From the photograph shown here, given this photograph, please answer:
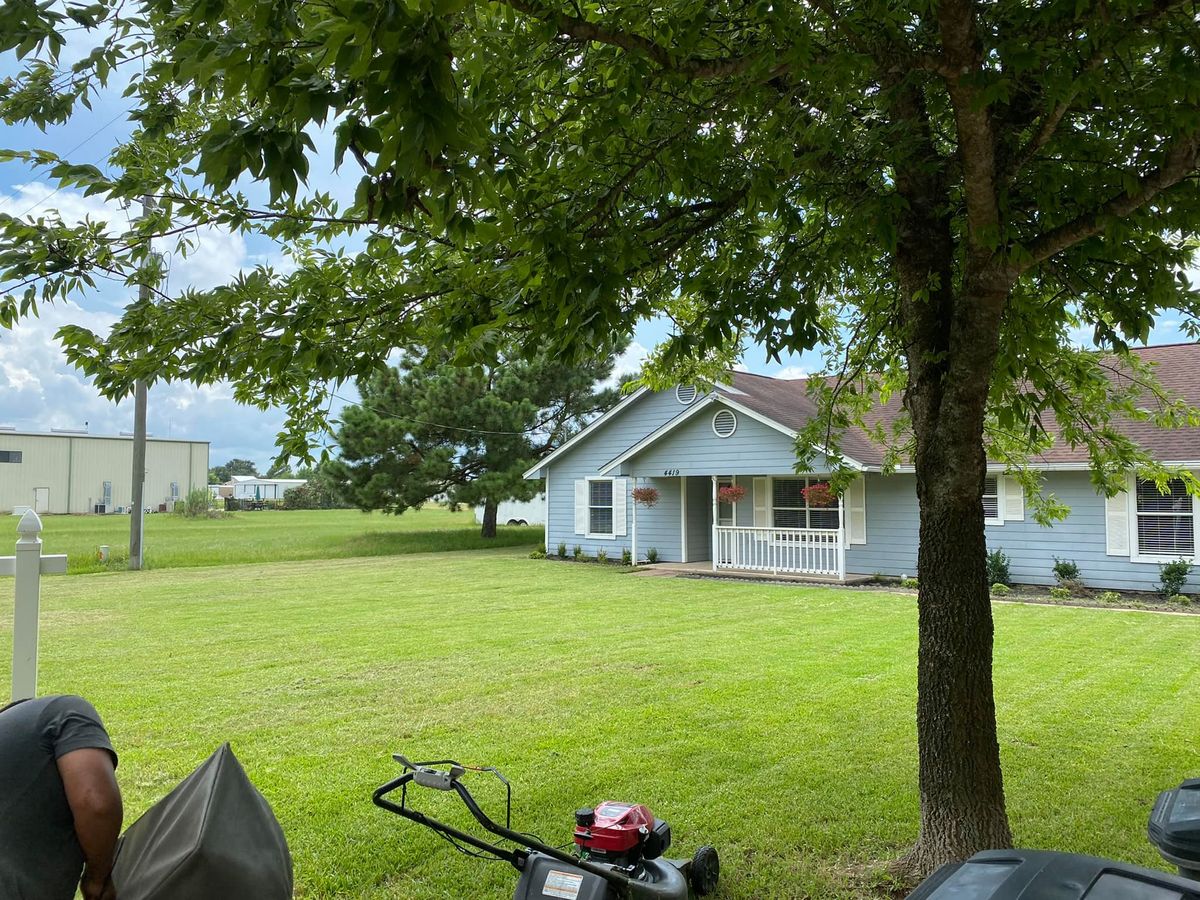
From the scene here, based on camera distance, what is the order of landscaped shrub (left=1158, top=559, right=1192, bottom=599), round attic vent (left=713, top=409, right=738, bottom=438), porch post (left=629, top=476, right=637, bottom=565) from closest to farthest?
1. landscaped shrub (left=1158, top=559, right=1192, bottom=599)
2. round attic vent (left=713, top=409, right=738, bottom=438)
3. porch post (left=629, top=476, right=637, bottom=565)

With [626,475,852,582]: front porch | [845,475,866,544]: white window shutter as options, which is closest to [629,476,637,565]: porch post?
[626,475,852,582]: front porch

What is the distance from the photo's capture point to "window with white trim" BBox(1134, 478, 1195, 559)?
45.8 ft

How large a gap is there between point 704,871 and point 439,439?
1059 inches

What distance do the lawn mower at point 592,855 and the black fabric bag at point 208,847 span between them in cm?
61

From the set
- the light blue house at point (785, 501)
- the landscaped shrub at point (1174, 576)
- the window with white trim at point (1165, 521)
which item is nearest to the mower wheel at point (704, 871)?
the light blue house at point (785, 501)

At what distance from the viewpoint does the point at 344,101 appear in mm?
1988

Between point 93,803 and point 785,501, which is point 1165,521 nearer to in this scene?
point 785,501

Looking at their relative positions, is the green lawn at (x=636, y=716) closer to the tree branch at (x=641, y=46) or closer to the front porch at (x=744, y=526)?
the tree branch at (x=641, y=46)

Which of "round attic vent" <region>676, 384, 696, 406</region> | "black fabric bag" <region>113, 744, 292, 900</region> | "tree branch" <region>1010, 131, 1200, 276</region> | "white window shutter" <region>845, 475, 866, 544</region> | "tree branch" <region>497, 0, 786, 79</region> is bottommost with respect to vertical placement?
"black fabric bag" <region>113, 744, 292, 900</region>

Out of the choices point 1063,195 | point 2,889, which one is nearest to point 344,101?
point 2,889

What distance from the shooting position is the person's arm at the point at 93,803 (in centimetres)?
229

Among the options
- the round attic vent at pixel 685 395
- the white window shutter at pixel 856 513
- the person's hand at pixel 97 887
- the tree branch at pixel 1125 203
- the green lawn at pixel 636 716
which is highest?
the round attic vent at pixel 685 395

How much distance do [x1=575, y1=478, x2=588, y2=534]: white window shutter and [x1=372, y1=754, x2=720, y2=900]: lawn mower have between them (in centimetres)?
1962

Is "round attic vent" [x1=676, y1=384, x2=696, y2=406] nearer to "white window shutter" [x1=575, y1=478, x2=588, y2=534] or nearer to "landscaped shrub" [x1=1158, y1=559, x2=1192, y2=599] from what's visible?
"white window shutter" [x1=575, y1=478, x2=588, y2=534]
